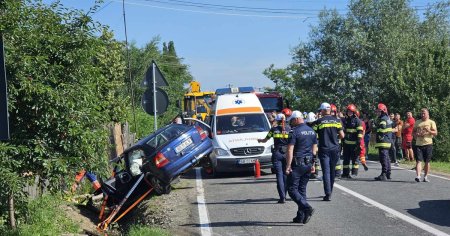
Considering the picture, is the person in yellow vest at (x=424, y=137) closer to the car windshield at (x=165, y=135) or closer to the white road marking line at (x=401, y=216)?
the white road marking line at (x=401, y=216)

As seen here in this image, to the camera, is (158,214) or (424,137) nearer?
(158,214)

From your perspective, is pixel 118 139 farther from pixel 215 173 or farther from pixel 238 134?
pixel 238 134

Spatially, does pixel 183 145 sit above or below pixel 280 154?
above

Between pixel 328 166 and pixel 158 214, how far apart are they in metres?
3.44

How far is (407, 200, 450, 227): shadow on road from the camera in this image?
875 cm

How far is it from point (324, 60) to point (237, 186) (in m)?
17.2

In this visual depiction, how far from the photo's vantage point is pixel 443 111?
821 inches

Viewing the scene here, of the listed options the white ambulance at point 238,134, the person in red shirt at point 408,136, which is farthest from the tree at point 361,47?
the white ambulance at point 238,134

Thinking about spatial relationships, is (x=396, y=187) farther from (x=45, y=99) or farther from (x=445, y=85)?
(x=445, y=85)

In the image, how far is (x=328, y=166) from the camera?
11.0 m

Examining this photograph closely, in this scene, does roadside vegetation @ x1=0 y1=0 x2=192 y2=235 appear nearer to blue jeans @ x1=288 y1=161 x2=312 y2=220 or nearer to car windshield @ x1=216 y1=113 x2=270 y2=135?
blue jeans @ x1=288 y1=161 x2=312 y2=220

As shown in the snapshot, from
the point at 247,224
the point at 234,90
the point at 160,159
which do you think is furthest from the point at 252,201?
the point at 234,90

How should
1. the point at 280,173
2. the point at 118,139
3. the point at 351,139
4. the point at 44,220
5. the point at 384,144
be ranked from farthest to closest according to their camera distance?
the point at 118,139 < the point at 351,139 < the point at 384,144 < the point at 280,173 < the point at 44,220

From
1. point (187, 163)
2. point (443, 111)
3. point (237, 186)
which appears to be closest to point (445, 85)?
point (443, 111)
